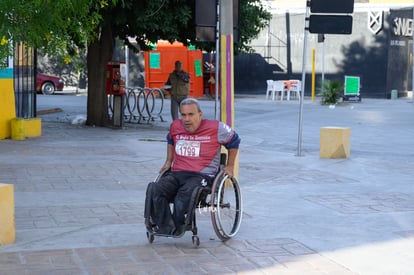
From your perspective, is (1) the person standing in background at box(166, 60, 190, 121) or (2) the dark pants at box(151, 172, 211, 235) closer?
(2) the dark pants at box(151, 172, 211, 235)

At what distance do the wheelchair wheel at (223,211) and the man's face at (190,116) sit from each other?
0.54 metres

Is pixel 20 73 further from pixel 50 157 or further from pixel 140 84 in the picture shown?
pixel 140 84

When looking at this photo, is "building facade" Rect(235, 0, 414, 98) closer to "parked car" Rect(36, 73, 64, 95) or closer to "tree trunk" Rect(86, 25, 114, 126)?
"parked car" Rect(36, 73, 64, 95)

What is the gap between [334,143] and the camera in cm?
1375

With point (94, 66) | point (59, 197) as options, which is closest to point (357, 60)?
point (94, 66)

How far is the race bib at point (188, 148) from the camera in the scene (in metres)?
7.38

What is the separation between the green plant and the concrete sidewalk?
12197 millimetres

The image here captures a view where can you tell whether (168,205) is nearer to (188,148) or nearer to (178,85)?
(188,148)

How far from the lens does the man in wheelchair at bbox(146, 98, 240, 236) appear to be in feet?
23.1

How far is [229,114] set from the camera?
33.2 feet

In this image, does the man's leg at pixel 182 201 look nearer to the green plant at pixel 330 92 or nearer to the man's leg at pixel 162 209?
the man's leg at pixel 162 209

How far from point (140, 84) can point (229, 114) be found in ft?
98.5

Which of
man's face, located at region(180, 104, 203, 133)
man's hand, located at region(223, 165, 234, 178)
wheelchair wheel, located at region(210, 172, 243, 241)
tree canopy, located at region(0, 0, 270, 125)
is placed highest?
tree canopy, located at region(0, 0, 270, 125)

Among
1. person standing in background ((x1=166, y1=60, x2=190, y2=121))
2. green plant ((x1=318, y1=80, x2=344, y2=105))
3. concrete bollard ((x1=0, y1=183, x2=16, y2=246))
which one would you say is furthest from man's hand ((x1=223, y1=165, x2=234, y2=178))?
green plant ((x1=318, y1=80, x2=344, y2=105))
